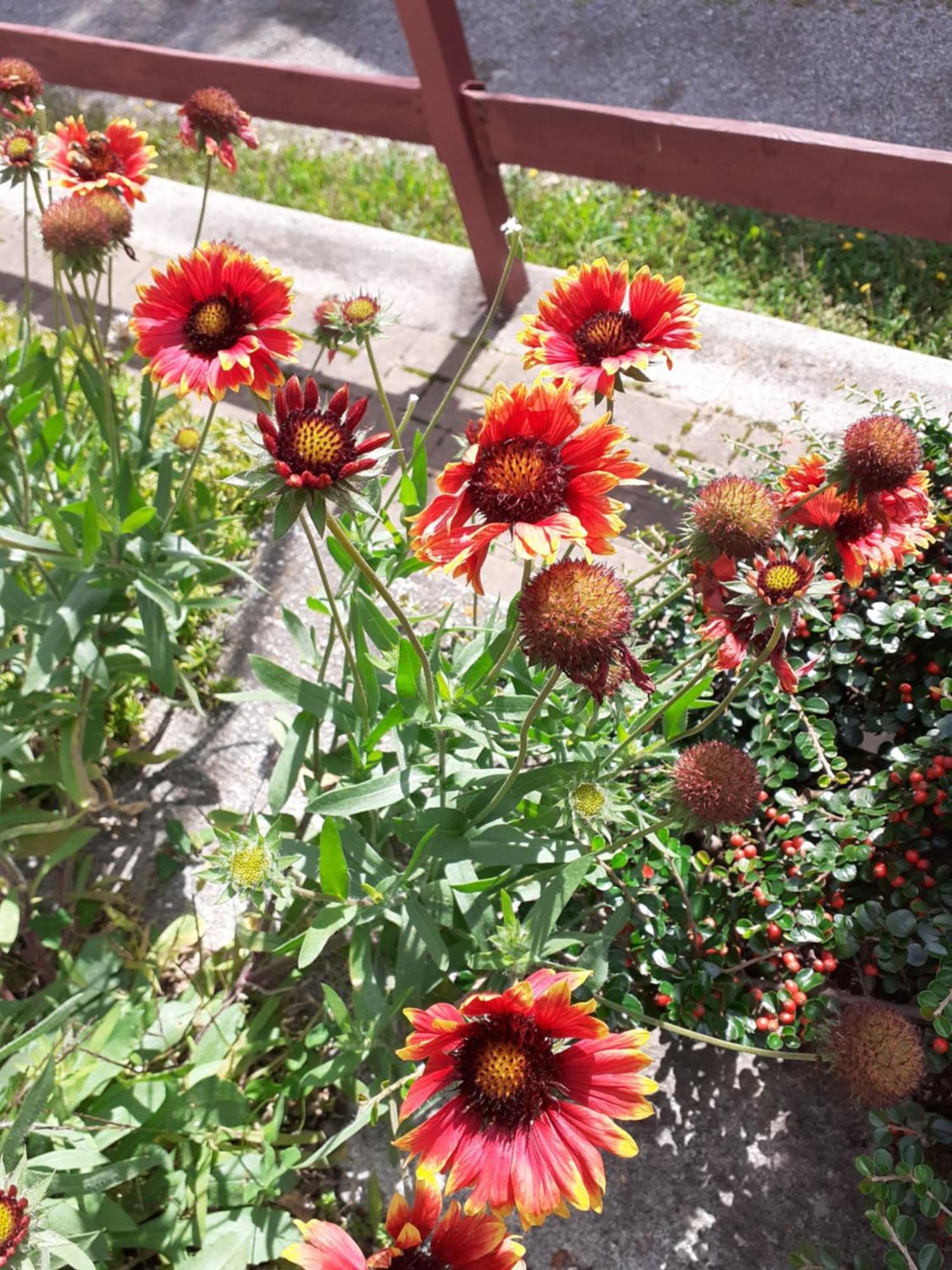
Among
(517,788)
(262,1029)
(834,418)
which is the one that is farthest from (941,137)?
(262,1029)

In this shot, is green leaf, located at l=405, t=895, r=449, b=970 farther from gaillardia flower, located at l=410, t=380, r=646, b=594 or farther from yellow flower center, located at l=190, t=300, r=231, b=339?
yellow flower center, located at l=190, t=300, r=231, b=339

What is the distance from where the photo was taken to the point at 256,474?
1.10 metres

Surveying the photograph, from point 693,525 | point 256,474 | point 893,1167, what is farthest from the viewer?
point 893,1167

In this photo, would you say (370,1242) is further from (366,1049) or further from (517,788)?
(517,788)

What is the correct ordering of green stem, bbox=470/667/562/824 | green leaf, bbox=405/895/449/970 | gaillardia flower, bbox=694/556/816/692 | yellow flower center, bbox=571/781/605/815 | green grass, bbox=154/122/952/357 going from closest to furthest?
green stem, bbox=470/667/562/824, gaillardia flower, bbox=694/556/816/692, yellow flower center, bbox=571/781/605/815, green leaf, bbox=405/895/449/970, green grass, bbox=154/122/952/357

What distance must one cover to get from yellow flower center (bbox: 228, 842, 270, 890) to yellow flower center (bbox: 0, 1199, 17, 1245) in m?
0.40

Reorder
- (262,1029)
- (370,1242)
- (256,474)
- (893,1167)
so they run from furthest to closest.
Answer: (262,1029) < (370,1242) < (893,1167) < (256,474)

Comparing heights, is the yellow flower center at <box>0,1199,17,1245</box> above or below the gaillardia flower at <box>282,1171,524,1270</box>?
below

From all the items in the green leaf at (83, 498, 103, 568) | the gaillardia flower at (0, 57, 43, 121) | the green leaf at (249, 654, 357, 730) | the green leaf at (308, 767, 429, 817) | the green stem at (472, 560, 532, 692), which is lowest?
the green leaf at (308, 767, 429, 817)

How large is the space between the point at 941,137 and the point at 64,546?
8.92 ft

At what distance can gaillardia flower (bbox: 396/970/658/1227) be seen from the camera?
→ 40.2 inches

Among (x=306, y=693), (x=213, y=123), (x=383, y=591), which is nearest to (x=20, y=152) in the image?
(x=213, y=123)

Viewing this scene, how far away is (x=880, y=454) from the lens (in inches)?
48.1

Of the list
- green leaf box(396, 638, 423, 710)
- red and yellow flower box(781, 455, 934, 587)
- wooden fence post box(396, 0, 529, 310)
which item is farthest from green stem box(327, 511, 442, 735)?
wooden fence post box(396, 0, 529, 310)
